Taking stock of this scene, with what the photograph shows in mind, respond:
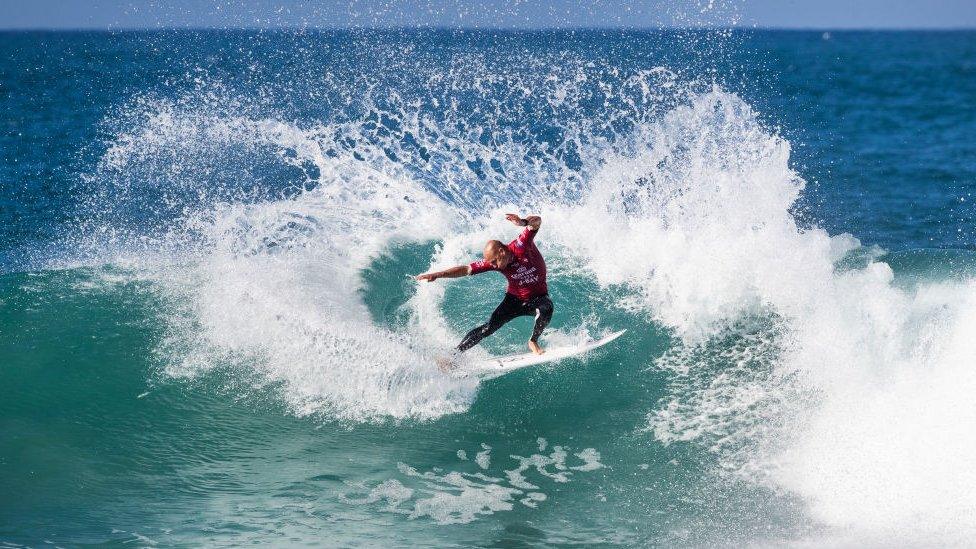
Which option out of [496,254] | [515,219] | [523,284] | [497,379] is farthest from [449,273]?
[497,379]

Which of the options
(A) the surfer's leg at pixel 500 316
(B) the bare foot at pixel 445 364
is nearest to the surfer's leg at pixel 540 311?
(A) the surfer's leg at pixel 500 316

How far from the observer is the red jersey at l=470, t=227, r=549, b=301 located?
911cm

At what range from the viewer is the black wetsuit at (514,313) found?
9.30 metres

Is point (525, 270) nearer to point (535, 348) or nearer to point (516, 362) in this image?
point (535, 348)

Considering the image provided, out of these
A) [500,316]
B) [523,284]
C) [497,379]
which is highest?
[523,284]

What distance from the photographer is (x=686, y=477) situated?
307 inches

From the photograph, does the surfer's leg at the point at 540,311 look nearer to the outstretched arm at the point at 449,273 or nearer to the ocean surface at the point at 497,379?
the ocean surface at the point at 497,379

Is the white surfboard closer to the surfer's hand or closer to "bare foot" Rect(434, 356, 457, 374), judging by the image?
"bare foot" Rect(434, 356, 457, 374)

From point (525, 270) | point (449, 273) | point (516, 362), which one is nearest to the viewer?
point (449, 273)

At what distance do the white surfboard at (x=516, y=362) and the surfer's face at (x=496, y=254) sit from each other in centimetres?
112

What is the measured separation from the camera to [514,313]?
936 centimetres

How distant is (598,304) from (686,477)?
3786 mm

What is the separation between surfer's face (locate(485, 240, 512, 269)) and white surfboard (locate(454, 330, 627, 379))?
1.12 m

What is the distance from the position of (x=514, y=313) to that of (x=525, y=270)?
1.70 ft
